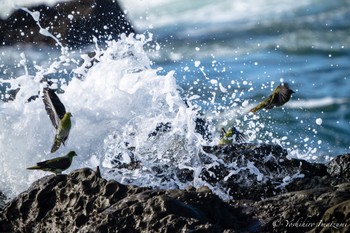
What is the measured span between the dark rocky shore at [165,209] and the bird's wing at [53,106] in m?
1.42

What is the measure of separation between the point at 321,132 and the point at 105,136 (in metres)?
4.95

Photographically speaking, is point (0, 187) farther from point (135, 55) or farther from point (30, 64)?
point (30, 64)

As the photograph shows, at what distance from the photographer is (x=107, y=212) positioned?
13.4 feet

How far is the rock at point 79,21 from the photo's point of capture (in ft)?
39.8

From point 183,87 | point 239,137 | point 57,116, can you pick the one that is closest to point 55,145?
point 57,116

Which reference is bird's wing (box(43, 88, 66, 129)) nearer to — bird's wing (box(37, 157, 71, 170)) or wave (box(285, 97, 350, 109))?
bird's wing (box(37, 157, 71, 170))

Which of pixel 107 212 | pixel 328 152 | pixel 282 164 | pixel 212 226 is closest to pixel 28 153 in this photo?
pixel 282 164

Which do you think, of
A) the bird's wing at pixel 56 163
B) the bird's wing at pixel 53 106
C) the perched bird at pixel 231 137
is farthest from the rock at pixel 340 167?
the bird's wing at pixel 53 106

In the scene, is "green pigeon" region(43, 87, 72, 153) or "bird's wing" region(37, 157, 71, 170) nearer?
"bird's wing" region(37, 157, 71, 170)

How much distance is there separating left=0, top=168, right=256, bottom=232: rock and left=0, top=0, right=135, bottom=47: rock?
7405 mm

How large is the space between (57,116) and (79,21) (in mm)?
6398

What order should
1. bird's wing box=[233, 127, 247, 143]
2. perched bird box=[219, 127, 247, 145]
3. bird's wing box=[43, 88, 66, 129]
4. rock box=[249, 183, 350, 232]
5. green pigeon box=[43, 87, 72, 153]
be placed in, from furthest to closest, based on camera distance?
1. bird's wing box=[233, 127, 247, 143]
2. perched bird box=[219, 127, 247, 145]
3. bird's wing box=[43, 88, 66, 129]
4. green pigeon box=[43, 87, 72, 153]
5. rock box=[249, 183, 350, 232]

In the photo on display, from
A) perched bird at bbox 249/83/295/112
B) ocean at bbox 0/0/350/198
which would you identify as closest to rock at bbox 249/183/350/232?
ocean at bbox 0/0/350/198

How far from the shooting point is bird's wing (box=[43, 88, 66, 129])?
6020 millimetres
